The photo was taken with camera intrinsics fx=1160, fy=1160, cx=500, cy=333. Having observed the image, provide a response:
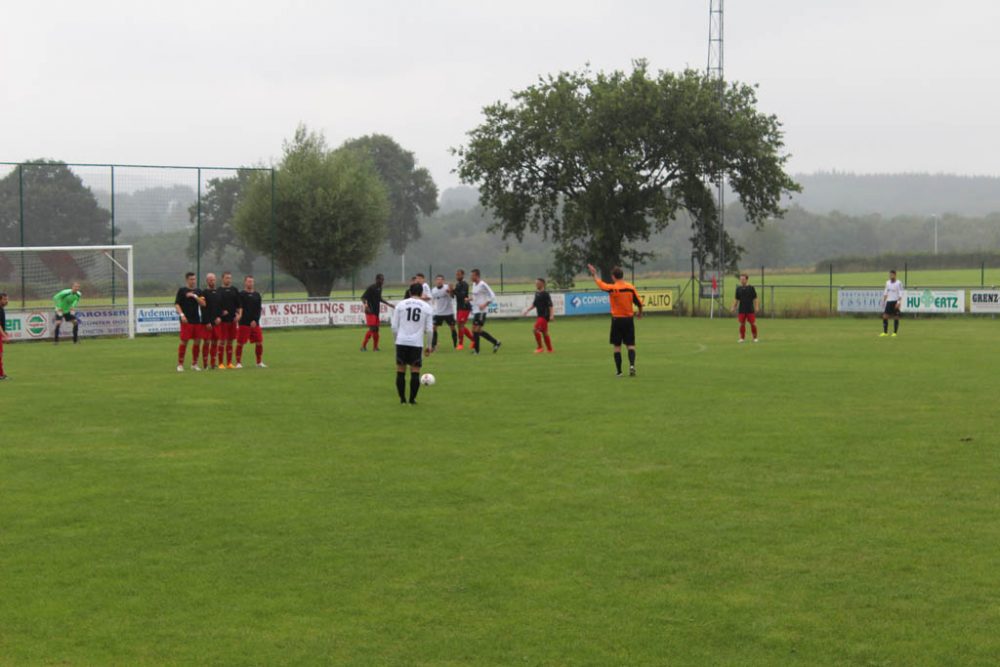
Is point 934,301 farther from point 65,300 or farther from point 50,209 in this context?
point 50,209

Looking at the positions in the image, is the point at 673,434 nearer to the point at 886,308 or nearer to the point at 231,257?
the point at 886,308

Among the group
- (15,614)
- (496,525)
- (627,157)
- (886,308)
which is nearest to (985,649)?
(496,525)

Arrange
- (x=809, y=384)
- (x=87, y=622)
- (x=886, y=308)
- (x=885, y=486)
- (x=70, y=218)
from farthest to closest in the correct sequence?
(x=70, y=218), (x=886, y=308), (x=809, y=384), (x=885, y=486), (x=87, y=622)

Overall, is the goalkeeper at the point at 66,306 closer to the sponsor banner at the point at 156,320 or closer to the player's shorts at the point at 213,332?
the sponsor banner at the point at 156,320

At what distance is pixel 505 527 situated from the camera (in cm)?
930

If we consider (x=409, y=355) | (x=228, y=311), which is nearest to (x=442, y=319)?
(x=228, y=311)

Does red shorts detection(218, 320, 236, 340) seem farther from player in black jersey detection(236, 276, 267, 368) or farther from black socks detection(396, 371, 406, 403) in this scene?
black socks detection(396, 371, 406, 403)

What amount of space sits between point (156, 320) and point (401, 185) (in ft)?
241

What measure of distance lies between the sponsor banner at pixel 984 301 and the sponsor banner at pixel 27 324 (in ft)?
108

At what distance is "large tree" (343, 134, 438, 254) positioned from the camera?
11088 centimetres

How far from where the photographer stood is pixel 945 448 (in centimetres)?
1280

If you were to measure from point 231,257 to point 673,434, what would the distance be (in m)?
45.8

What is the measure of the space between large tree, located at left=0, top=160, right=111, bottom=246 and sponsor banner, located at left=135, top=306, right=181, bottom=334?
501 cm

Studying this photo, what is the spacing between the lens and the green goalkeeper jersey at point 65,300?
35.2m
